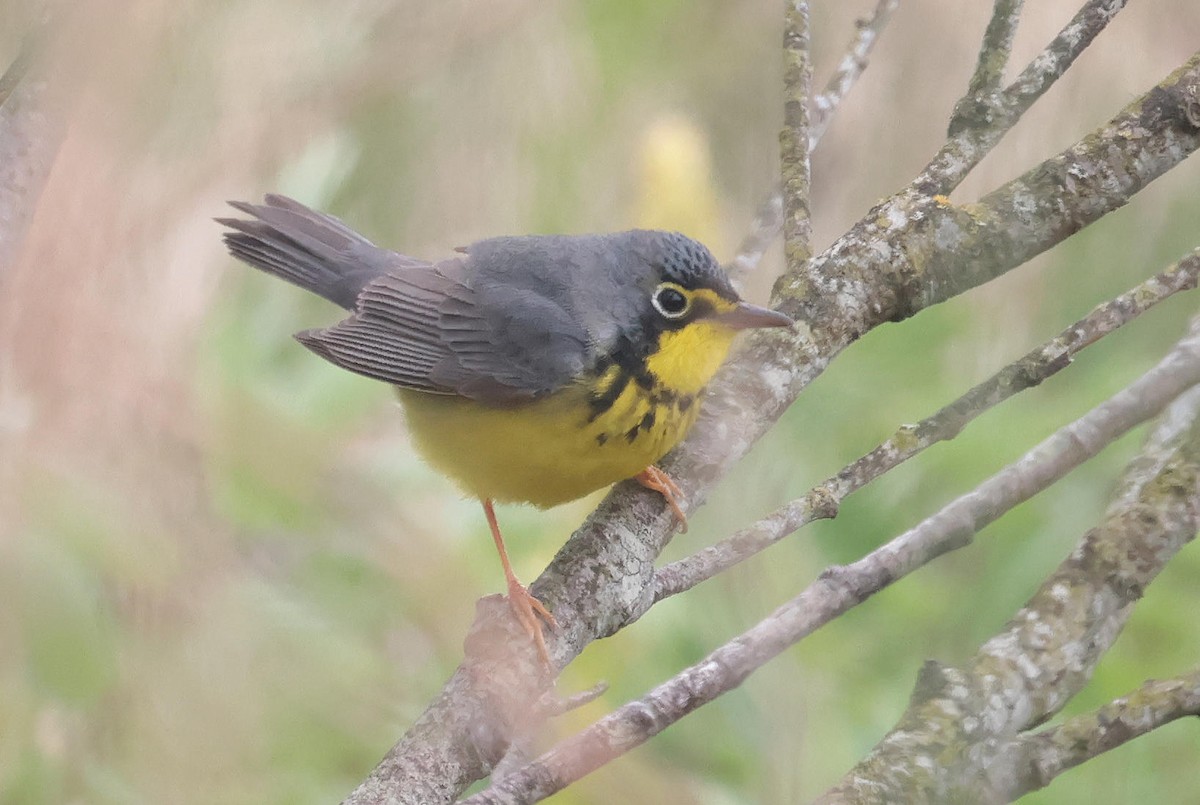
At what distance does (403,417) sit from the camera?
3381 millimetres

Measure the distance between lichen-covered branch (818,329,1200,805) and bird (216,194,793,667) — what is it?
2.85ft

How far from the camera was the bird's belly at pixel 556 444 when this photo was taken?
2.72 m

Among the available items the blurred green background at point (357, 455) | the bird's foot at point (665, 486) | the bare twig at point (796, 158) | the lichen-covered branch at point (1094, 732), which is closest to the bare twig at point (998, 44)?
the bare twig at point (796, 158)

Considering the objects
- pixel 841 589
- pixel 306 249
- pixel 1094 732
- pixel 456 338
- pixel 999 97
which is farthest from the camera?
pixel 306 249

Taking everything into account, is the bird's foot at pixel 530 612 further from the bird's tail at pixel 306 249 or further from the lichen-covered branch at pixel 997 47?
the lichen-covered branch at pixel 997 47

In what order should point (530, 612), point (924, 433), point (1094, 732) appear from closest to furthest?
point (1094, 732), point (924, 433), point (530, 612)

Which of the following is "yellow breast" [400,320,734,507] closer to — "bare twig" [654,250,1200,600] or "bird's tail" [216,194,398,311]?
"bare twig" [654,250,1200,600]

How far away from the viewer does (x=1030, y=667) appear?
1.88m

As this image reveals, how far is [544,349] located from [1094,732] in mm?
1632

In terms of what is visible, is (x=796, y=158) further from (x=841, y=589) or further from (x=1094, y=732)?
(x=1094, y=732)

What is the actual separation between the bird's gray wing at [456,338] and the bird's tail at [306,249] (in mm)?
126

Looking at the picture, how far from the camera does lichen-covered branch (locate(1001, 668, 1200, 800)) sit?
5.36 feet

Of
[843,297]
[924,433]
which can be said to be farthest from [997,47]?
[924,433]

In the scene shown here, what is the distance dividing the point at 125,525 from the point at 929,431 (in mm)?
1420
